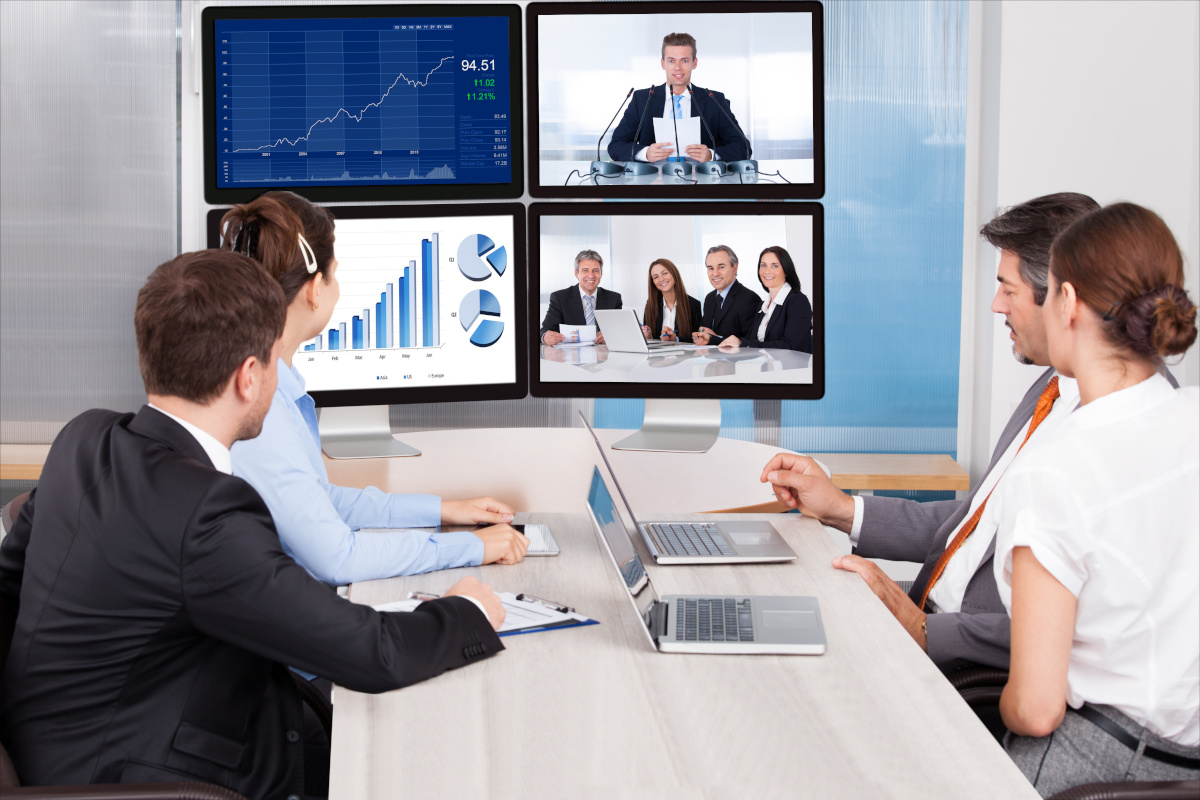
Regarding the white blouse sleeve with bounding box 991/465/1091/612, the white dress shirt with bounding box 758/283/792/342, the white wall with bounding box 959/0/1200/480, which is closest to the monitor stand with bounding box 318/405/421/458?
the white dress shirt with bounding box 758/283/792/342

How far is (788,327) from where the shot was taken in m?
2.22

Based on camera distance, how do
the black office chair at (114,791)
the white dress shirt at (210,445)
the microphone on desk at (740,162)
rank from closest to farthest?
the black office chair at (114,791), the white dress shirt at (210,445), the microphone on desk at (740,162)

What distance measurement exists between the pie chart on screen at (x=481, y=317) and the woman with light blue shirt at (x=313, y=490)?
1.40ft

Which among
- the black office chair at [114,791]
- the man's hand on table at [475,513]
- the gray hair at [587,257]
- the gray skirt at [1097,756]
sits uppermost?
the gray hair at [587,257]

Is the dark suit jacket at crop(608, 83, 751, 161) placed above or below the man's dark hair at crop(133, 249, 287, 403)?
above

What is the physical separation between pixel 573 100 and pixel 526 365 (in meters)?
0.64

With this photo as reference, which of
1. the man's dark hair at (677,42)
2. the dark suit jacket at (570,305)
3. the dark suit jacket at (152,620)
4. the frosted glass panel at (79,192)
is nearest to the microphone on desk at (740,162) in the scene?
the man's dark hair at (677,42)

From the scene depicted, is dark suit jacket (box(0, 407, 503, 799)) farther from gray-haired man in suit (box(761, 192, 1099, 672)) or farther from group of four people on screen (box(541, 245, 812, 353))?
group of four people on screen (box(541, 245, 812, 353))

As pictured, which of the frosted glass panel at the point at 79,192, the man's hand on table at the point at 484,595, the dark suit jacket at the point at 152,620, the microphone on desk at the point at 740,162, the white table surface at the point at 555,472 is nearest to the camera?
the dark suit jacket at the point at 152,620

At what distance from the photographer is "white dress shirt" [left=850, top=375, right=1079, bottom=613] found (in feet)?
4.89

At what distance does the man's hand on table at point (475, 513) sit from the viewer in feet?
5.93

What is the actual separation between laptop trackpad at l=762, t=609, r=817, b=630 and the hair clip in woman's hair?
938 mm

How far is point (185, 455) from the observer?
1.11m

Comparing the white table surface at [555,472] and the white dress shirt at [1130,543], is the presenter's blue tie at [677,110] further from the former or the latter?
the white dress shirt at [1130,543]
